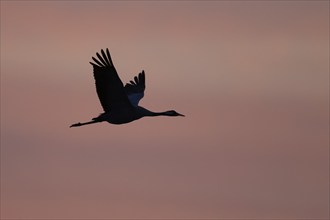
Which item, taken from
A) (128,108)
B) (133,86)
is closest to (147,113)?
(128,108)

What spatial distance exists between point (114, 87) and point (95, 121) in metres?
3.03

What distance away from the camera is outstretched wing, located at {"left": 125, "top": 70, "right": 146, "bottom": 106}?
71000mm

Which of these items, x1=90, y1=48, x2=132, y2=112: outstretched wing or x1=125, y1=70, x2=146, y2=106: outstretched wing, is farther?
x1=125, y1=70, x2=146, y2=106: outstretched wing

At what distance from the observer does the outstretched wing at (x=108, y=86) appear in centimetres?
6281

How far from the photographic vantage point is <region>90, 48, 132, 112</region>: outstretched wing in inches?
2473

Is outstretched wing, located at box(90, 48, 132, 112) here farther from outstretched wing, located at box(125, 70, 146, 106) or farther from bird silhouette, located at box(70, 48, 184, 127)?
outstretched wing, located at box(125, 70, 146, 106)

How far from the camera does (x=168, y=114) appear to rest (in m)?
68.4

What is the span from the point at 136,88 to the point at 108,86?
371 inches

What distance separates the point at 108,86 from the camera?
2496 inches

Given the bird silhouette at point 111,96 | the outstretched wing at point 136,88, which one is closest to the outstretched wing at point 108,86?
the bird silhouette at point 111,96

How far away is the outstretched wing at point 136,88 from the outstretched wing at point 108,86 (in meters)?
5.41

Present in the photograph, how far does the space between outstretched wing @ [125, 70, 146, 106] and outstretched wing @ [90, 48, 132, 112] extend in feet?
17.8

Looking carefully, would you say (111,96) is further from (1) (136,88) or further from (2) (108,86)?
(1) (136,88)

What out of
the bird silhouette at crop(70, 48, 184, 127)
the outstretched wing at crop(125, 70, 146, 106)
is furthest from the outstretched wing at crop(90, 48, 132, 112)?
the outstretched wing at crop(125, 70, 146, 106)
